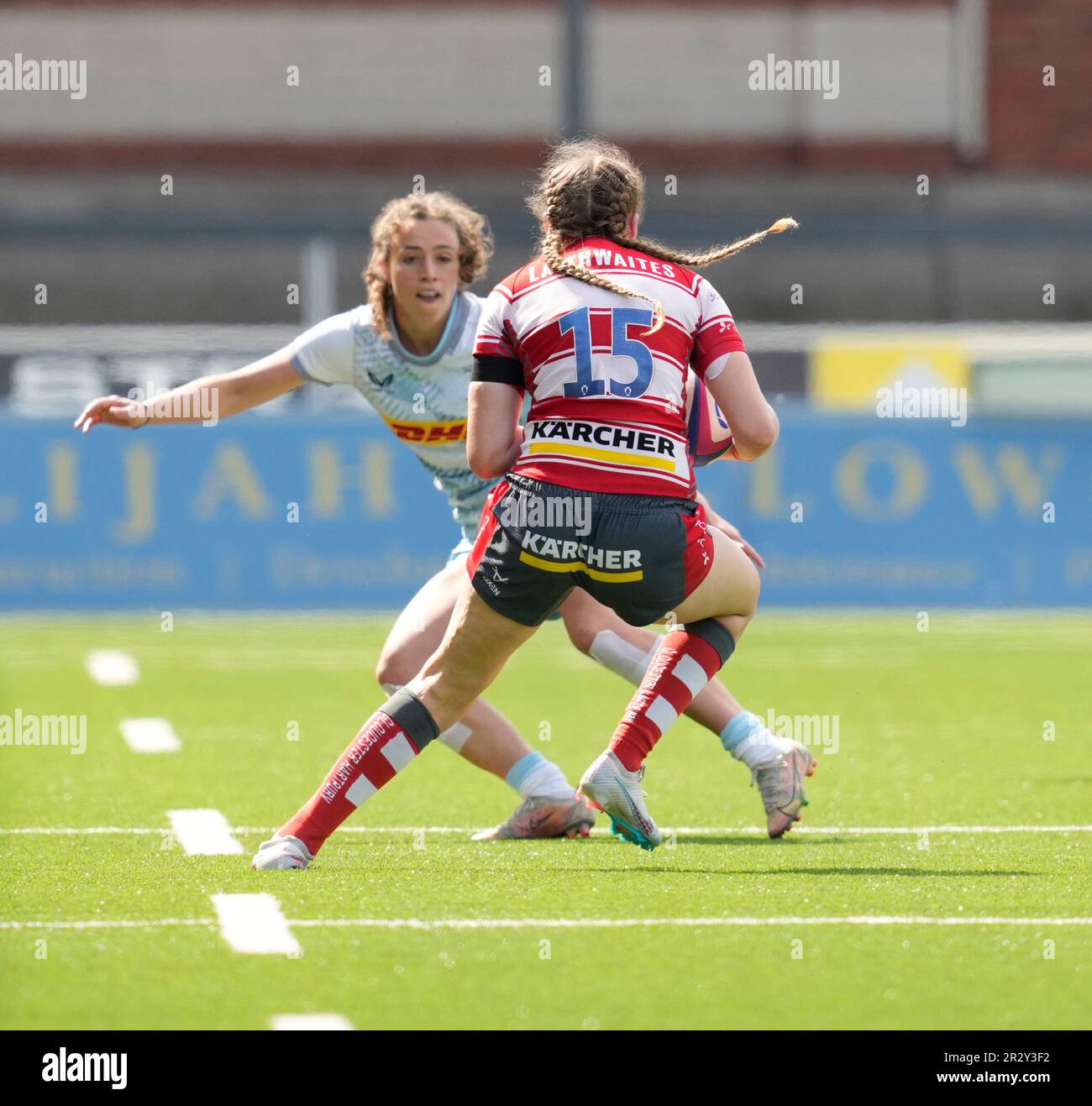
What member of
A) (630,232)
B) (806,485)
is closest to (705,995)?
(630,232)

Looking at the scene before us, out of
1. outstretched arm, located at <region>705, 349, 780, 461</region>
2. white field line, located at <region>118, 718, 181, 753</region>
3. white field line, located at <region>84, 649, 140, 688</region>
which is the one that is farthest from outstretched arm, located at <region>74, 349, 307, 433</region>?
white field line, located at <region>84, 649, 140, 688</region>

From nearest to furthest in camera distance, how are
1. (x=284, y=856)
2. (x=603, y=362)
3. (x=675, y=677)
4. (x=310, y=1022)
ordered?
(x=310, y=1022), (x=603, y=362), (x=284, y=856), (x=675, y=677)

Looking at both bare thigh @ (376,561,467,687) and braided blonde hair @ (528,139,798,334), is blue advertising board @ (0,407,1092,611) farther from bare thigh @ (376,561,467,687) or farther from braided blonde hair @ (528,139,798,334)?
braided blonde hair @ (528,139,798,334)

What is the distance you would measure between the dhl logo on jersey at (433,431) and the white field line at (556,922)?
1860 millimetres

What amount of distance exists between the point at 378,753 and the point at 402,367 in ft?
4.31

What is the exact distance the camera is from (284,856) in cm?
566

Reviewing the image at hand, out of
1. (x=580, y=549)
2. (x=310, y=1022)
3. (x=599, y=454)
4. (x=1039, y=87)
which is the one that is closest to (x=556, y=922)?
(x=580, y=549)

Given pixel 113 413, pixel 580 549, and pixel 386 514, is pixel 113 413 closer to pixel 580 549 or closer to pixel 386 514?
pixel 580 549

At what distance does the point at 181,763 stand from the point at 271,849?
2668 mm

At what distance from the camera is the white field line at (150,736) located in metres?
8.74

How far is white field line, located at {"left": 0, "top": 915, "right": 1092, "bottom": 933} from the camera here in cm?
494

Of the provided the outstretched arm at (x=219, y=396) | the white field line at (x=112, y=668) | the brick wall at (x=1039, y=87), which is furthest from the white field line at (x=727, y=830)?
the brick wall at (x=1039, y=87)

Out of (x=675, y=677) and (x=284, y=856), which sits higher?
(x=675, y=677)
